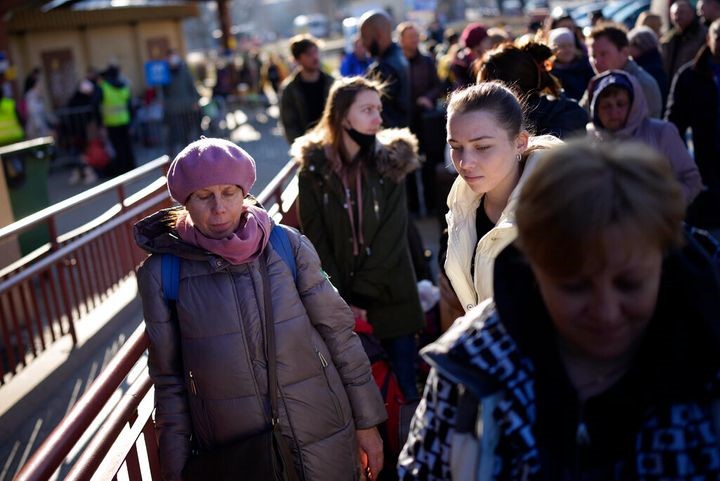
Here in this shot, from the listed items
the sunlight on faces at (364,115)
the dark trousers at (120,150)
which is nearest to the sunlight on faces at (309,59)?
the sunlight on faces at (364,115)

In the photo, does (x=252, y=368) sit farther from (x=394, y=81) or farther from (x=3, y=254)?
(x=3, y=254)

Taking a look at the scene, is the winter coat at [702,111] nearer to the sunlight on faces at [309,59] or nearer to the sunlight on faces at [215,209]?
the sunlight on faces at [309,59]

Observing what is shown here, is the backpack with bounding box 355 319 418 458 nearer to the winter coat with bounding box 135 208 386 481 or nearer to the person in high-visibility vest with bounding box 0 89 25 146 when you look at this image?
the winter coat with bounding box 135 208 386 481

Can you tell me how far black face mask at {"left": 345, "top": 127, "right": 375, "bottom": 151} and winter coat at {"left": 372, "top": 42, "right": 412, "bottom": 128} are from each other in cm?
265

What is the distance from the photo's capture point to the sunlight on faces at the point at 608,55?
562 centimetres

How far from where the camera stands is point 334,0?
8112 centimetres

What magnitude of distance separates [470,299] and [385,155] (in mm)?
1542

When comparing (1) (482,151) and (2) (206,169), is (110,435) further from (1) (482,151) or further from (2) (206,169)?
(1) (482,151)

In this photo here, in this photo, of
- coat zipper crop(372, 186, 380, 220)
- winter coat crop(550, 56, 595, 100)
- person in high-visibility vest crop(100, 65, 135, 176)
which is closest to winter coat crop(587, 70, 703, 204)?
coat zipper crop(372, 186, 380, 220)

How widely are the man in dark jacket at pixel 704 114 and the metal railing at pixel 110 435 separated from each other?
506 centimetres

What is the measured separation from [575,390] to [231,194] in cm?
156

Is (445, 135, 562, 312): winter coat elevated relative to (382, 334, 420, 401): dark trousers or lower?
elevated

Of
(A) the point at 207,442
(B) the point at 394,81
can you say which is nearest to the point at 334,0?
(B) the point at 394,81

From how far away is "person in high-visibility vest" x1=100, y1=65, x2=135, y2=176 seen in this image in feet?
48.0
